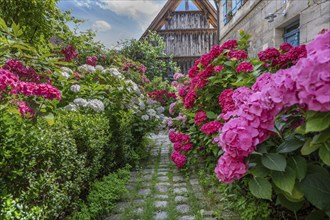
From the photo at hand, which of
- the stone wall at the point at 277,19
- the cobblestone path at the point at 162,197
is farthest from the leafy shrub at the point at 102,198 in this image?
the stone wall at the point at 277,19

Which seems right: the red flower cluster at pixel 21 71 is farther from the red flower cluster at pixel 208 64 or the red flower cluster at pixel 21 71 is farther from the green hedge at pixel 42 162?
the red flower cluster at pixel 208 64

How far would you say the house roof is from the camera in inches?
503

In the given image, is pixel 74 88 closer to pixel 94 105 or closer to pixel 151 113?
pixel 94 105

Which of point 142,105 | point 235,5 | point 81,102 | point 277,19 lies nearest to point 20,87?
point 81,102

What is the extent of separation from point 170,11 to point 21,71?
11.5 metres

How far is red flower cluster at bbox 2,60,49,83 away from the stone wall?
4254 millimetres

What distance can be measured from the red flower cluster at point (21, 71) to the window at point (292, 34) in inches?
189

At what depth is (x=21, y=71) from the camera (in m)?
2.52

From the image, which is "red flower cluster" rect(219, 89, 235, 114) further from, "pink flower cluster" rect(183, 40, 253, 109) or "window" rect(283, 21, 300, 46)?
"window" rect(283, 21, 300, 46)

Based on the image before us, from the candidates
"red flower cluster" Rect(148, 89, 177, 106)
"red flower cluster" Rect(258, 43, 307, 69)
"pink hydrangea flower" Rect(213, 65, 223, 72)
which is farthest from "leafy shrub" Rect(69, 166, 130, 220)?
"red flower cluster" Rect(148, 89, 177, 106)

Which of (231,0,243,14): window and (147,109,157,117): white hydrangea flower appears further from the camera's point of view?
(231,0,243,14): window

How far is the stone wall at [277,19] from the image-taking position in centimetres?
439

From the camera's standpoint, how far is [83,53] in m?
5.94

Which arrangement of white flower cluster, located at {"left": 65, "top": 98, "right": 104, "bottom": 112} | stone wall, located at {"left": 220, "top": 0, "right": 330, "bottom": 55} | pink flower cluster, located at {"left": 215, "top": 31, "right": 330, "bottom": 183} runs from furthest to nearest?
stone wall, located at {"left": 220, "top": 0, "right": 330, "bottom": 55}, white flower cluster, located at {"left": 65, "top": 98, "right": 104, "bottom": 112}, pink flower cluster, located at {"left": 215, "top": 31, "right": 330, "bottom": 183}
